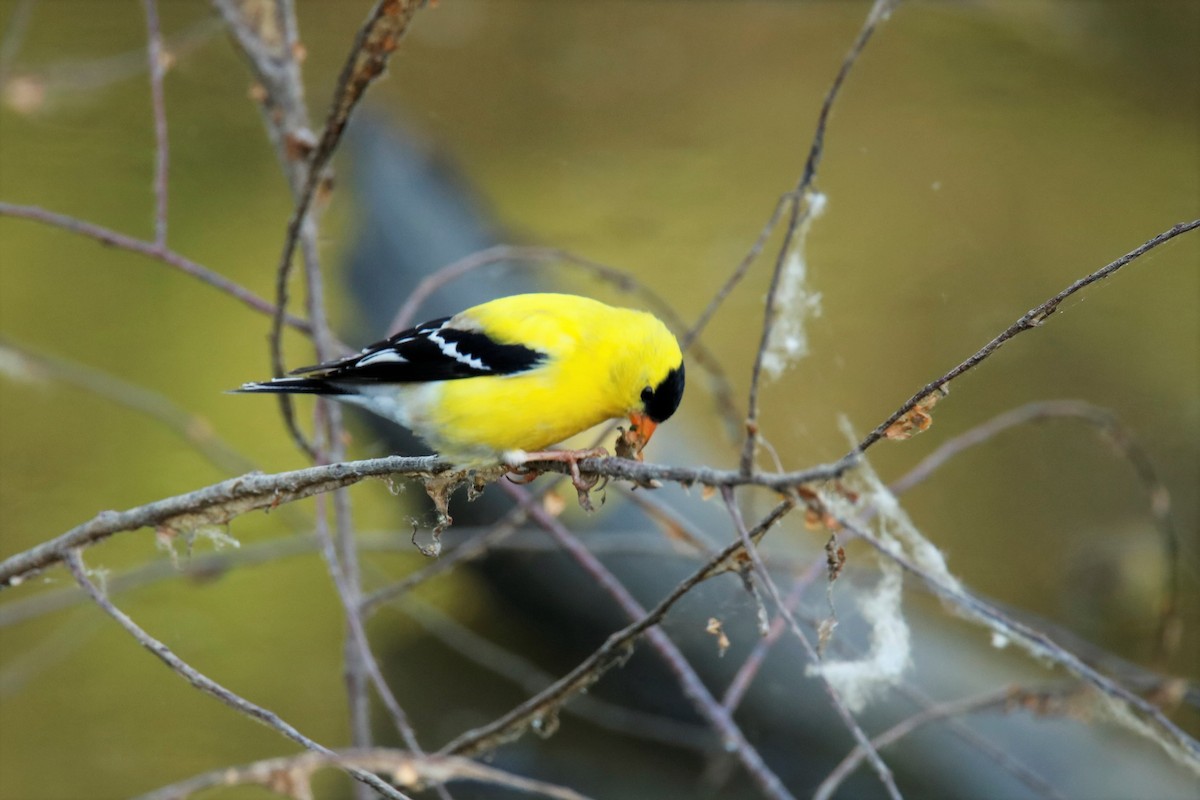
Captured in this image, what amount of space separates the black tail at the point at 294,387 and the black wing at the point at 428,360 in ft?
0.07

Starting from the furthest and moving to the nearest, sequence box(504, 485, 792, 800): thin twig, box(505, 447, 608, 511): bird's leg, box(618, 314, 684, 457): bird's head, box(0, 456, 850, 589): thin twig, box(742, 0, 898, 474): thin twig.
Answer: box(618, 314, 684, 457): bird's head, box(505, 447, 608, 511): bird's leg, box(504, 485, 792, 800): thin twig, box(0, 456, 850, 589): thin twig, box(742, 0, 898, 474): thin twig

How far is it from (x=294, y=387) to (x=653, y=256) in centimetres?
393

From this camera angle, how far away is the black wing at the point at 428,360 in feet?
5.62

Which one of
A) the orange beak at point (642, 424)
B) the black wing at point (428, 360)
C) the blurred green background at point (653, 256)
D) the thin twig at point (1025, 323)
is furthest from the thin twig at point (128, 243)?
the thin twig at point (1025, 323)

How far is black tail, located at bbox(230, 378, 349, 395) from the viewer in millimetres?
1551

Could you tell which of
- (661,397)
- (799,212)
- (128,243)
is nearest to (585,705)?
(661,397)

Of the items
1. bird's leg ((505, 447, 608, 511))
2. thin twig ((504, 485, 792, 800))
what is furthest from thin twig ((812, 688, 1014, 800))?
bird's leg ((505, 447, 608, 511))

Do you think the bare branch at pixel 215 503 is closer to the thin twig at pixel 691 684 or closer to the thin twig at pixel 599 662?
the thin twig at pixel 599 662

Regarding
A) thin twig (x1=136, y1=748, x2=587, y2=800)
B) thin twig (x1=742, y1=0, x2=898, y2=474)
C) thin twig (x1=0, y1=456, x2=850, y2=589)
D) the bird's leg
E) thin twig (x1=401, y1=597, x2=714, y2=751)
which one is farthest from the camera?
thin twig (x1=401, y1=597, x2=714, y2=751)

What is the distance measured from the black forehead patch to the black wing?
181mm

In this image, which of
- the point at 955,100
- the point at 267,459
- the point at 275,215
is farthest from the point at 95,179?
the point at 955,100

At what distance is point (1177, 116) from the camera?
5.14 metres

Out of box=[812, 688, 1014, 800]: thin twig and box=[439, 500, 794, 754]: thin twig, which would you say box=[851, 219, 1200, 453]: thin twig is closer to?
box=[439, 500, 794, 754]: thin twig

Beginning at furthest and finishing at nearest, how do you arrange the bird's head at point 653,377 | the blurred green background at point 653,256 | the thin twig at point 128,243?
the blurred green background at point 653,256
the bird's head at point 653,377
the thin twig at point 128,243
